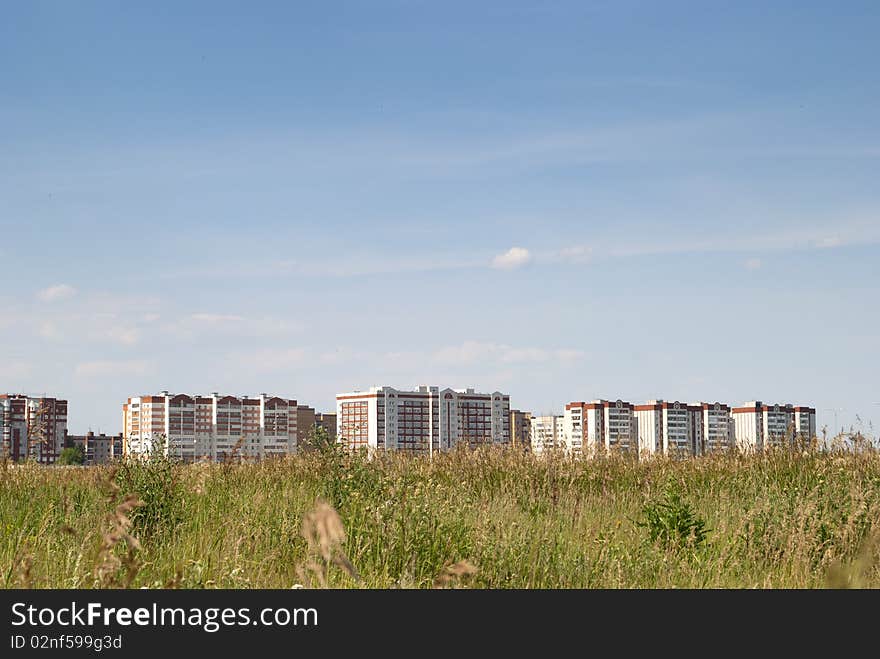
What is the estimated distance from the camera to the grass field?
5.55m

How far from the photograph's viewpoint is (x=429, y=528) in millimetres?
6391

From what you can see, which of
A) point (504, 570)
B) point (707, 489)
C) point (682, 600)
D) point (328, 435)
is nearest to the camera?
point (682, 600)

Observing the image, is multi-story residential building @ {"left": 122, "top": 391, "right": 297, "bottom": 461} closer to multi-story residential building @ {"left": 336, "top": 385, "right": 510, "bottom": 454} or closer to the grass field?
multi-story residential building @ {"left": 336, "top": 385, "right": 510, "bottom": 454}

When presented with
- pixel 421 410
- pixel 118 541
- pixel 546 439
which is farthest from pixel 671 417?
pixel 118 541

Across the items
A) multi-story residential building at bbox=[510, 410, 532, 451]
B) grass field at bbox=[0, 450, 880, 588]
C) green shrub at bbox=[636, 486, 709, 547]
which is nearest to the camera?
grass field at bbox=[0, 450, 880, 588]

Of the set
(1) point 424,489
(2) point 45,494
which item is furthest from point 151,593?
(2) point 45,494

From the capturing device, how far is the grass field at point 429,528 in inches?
218

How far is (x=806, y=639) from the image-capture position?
3.04m

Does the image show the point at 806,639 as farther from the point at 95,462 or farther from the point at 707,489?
the point at 95,462

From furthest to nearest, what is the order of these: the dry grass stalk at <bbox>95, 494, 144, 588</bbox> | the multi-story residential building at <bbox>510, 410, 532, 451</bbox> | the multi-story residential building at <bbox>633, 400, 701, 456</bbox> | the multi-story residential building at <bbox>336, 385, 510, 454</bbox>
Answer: the multi-story residential building at <bbox>633, 400, 701, 456</bbox> → the multi-story residential building at <bbox>336, 385, 510, 454</bbox> → the multi-story residential building at <bbox>510, 410, 532, 451</bbox> → the dry grass stalk at <bbox>95, 494, 144, 588</bbox>

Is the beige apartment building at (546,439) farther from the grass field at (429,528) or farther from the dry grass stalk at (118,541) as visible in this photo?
the dry grass stalk at (118,541)

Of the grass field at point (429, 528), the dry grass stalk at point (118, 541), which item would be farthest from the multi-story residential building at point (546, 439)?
the dry grass stalk at point (118, 541)

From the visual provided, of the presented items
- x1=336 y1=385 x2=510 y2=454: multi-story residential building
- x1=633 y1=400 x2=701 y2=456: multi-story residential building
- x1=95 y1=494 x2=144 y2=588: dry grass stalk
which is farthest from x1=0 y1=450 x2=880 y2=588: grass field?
x1=633 y1=400 x2=701 y2=456: multi-story residential building

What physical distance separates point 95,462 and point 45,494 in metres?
3.03
